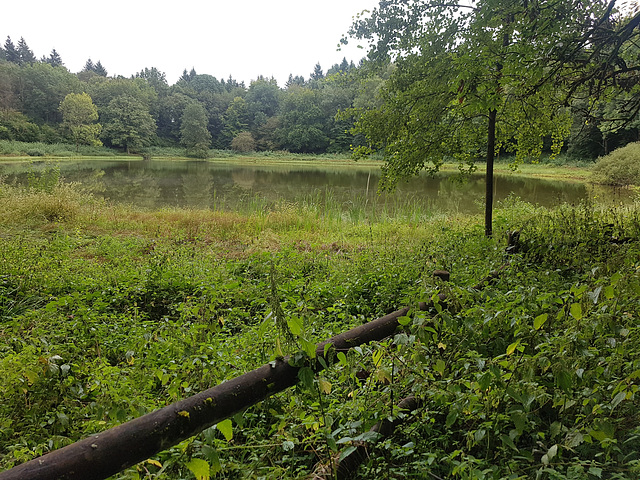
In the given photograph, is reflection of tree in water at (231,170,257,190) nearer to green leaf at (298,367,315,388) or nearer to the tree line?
the tree line

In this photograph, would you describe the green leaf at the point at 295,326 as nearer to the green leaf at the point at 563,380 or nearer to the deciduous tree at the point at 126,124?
the green leaf at the point at 563,380

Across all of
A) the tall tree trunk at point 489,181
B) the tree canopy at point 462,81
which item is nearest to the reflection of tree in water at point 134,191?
the tree canopy at point 462,81

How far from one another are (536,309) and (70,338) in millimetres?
3815

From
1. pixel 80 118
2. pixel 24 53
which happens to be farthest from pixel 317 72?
pixel 80 118

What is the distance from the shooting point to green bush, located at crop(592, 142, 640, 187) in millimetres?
23183

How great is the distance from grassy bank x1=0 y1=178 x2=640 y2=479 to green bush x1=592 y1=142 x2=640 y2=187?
2289 centimetres

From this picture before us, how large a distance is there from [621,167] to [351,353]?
30.1 metres

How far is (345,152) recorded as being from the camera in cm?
6425

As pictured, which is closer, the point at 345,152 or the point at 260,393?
the point at 260,393

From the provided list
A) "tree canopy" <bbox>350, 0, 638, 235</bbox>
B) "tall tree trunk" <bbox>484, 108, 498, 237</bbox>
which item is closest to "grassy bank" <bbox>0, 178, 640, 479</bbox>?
"tall tree trunk" <bbox>484, 108, 498, 237</bbox>

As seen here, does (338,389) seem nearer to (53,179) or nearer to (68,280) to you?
(68,280)

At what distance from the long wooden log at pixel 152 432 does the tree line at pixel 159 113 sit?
45803mm

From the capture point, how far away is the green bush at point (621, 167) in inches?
913

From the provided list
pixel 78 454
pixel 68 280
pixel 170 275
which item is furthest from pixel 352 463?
pixel 68 280
